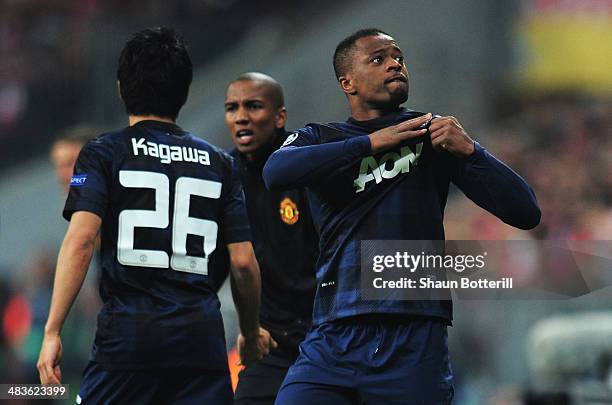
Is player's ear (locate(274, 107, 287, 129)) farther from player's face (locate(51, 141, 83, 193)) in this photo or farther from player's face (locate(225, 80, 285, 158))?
player's face (locate(51, 141, 83, 193))

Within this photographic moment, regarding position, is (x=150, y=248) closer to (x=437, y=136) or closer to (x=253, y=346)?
(x=253, y=346)

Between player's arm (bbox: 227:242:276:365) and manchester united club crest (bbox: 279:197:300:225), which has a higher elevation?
manchester united club crest (bbox: 279:197:300:225)

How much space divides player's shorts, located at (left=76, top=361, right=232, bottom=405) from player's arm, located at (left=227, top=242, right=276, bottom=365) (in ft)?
1.31

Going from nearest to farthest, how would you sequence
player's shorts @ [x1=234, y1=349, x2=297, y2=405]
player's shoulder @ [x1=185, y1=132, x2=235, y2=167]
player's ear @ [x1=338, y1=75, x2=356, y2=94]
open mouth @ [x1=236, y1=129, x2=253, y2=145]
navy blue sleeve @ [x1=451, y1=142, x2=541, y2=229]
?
navy blue sleeve @ [x1=451, y1=142, x2=541, y2=229]
player's ear @ [x1=338, y1=75, x2=356, y2=94]
player's shoulder @ [x1=185, y1=132, x2=235, y2=167]
player's shorts @ [x1=234, y1=349, x2=297, y2=405]
open mouth @ [x1=236, y1=129, x2=253, y2=145]

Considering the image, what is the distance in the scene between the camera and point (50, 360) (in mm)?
3785

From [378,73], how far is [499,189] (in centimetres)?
61

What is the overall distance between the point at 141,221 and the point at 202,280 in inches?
13.1

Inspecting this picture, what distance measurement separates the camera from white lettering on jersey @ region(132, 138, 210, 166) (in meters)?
4.04

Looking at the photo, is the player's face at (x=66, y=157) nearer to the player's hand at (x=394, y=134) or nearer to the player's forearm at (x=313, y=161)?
the player's forearm at (x=313, y=161)

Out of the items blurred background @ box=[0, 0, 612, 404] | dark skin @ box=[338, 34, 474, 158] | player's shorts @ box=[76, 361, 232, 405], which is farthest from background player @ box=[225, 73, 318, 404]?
blurred background @ box=[0, 0, 612, 404]

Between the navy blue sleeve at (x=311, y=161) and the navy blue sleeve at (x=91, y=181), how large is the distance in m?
0.64

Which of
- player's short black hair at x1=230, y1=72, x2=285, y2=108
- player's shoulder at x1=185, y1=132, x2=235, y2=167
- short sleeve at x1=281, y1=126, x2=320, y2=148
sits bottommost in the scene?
short sleeve at x1=281, y1=126, x2=320, y2=148

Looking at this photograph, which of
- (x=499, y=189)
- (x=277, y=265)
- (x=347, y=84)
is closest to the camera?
(x=499, y=189)

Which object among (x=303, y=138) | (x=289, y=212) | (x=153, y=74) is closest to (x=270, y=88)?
(x=289, y=212)
